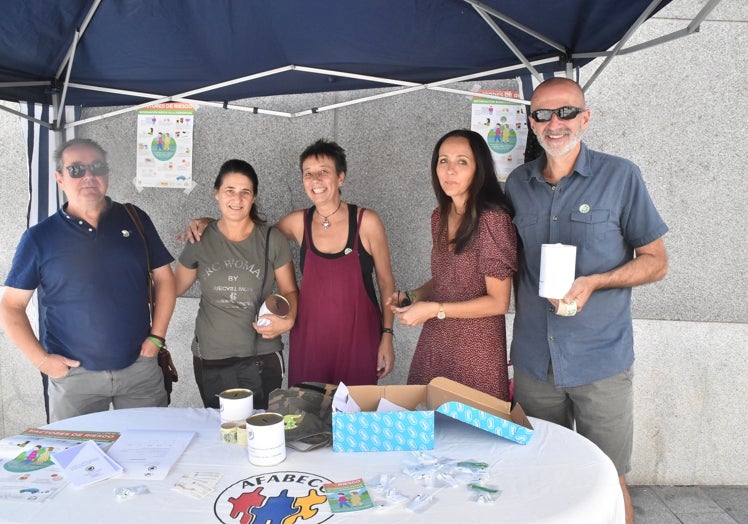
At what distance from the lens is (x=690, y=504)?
2.96 meters

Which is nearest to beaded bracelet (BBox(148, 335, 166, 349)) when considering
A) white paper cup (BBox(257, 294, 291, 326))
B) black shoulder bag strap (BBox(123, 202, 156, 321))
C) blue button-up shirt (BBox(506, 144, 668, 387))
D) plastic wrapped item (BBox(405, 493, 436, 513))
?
black shoulder bag strap (BBox(123, 202, 156, 321))

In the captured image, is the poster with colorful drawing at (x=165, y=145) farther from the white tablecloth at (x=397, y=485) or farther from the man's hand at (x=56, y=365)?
the white tablecloth at (x=397, y=485)

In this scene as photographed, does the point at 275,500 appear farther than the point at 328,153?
No

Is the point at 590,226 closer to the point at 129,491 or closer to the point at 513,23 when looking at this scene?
the point at 513,23

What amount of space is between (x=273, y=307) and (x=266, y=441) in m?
0.83

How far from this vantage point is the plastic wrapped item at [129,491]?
1.24m

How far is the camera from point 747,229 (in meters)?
2.96

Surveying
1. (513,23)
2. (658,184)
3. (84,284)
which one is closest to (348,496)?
(84,284)

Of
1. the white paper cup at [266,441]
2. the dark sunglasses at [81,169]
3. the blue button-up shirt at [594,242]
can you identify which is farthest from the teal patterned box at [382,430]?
the dark sunglasses at [81,169]

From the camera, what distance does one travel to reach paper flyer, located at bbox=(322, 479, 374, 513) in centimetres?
120

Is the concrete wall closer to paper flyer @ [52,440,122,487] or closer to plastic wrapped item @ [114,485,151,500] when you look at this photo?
paper flyer @ [52,440,122,487]

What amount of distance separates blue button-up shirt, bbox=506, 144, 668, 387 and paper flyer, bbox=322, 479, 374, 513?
0.97 meters

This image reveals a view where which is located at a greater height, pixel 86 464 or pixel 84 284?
pixel 84 284

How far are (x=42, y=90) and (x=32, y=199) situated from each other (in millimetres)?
557
